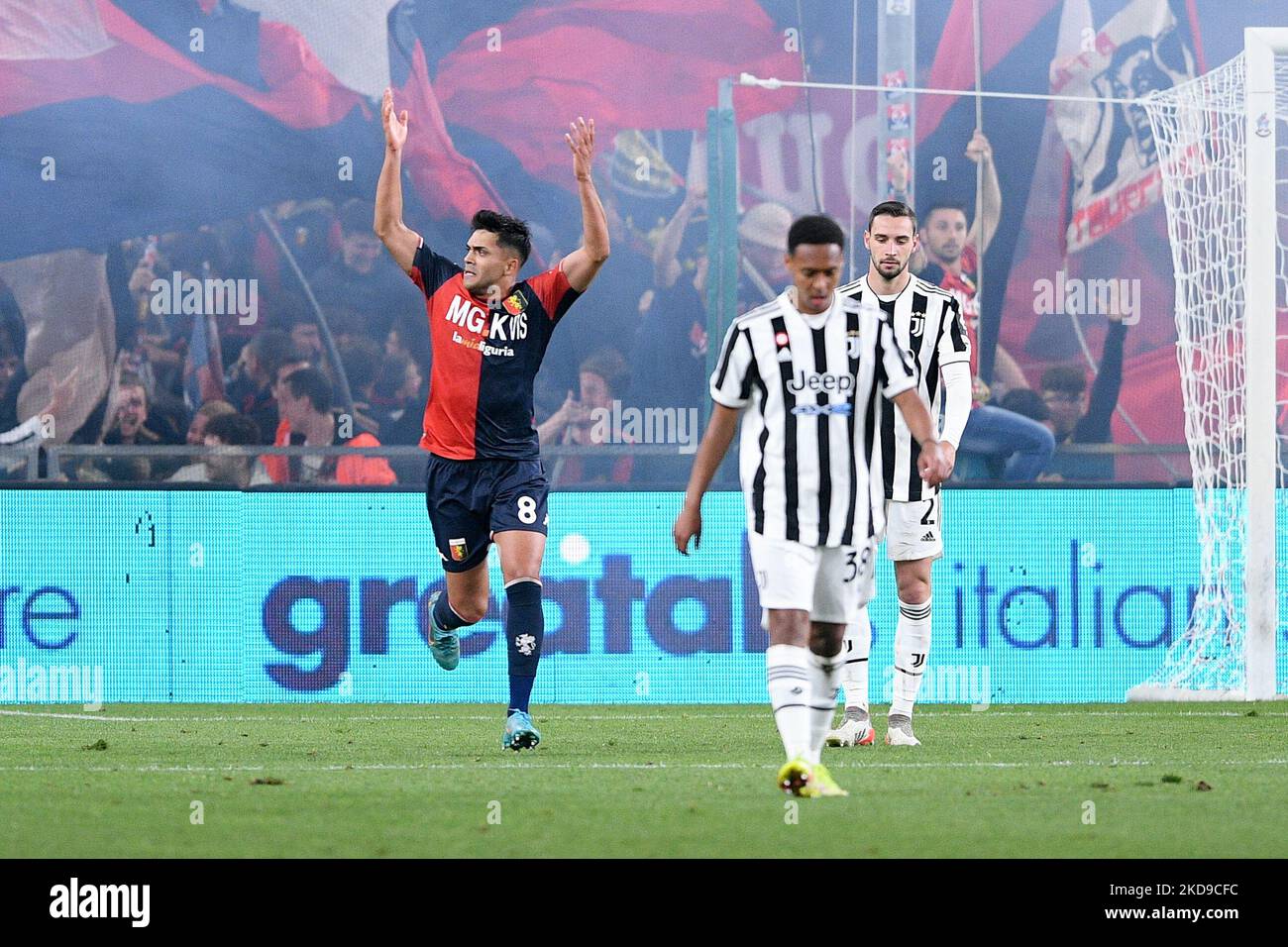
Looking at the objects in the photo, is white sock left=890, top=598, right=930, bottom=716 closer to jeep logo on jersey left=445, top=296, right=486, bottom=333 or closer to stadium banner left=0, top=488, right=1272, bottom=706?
jeep logo on jersey left=445, top=296, right=486, bottom=333

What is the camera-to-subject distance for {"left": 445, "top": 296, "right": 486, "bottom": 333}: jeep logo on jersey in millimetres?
7207

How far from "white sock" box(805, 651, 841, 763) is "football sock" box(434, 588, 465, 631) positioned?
2.71 metres

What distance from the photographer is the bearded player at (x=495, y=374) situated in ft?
23.2

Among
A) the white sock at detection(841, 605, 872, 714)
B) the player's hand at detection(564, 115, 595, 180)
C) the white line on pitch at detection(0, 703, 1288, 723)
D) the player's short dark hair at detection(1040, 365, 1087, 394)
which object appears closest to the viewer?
the player's hand at detection(564, 115, 595, 180)

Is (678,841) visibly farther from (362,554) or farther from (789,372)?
(362,554)

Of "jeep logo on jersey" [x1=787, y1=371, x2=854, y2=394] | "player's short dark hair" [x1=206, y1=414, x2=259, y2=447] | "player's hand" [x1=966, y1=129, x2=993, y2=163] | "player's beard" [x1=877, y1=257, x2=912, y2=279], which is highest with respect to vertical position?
"player's hand" [x1=966, y1=129, x2=993, y2=163]

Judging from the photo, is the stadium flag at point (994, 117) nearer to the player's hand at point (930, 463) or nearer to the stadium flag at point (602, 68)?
the stadium flag at point (602, 68)

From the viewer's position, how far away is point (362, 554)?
10922mm

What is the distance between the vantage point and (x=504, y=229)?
23.5 ft

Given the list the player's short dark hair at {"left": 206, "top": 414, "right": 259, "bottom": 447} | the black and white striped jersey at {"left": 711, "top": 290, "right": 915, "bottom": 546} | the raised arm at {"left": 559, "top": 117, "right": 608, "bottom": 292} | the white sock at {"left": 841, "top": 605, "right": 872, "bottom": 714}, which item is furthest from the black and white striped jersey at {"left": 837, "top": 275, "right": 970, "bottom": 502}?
the player's short dark hair at {"left": 206, "top": 414, "right": 259, "bottom": 447}
